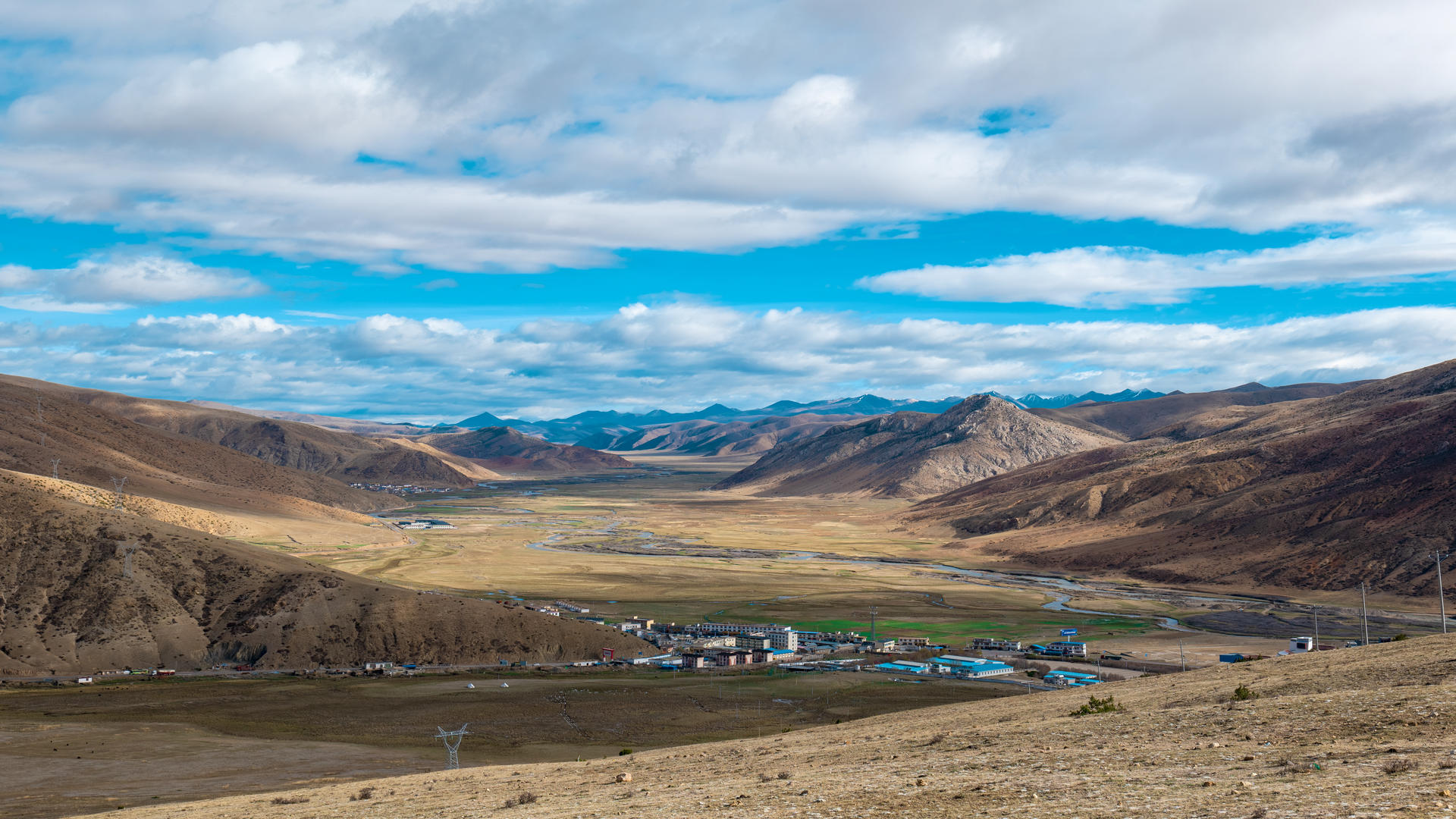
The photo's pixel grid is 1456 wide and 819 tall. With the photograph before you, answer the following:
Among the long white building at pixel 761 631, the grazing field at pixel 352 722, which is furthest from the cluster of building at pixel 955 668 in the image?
the long white building at pixel 761 631

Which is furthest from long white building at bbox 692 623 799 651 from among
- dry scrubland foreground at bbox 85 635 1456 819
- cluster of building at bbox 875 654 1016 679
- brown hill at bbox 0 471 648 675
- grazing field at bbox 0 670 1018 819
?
dry scrubland foreground at bbox 85 635 1456 819

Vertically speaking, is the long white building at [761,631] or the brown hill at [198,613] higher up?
the brown hill at [198,613]

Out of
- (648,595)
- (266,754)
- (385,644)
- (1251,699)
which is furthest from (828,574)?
(1251,699)

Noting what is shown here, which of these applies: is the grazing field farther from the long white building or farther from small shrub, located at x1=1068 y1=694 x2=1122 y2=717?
small shrub, located at x1=1068 y1=694 x2=1122 y2=717

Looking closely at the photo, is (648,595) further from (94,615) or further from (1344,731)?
(1344,731)

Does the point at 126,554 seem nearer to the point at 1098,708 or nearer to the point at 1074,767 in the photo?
the point at 1098,708

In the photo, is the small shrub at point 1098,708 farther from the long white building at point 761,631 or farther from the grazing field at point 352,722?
the long white building at point 761,631
